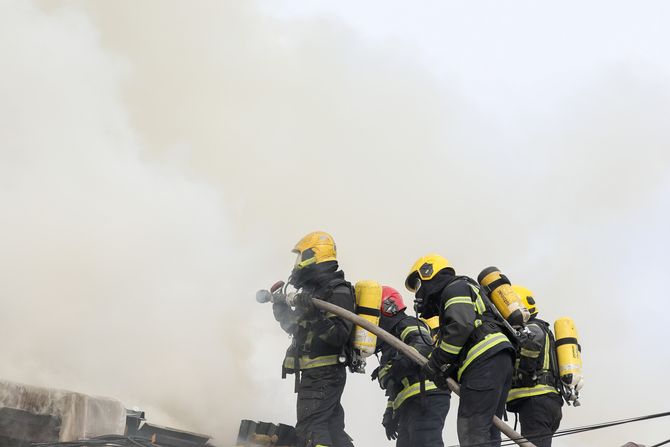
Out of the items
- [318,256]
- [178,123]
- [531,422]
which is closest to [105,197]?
[178,123]

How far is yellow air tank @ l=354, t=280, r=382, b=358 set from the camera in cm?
722

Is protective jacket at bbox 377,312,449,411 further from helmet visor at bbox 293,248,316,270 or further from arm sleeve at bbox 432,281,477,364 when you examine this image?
arm sleeve at bbox 432,281,477,364

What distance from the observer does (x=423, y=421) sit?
749 cm

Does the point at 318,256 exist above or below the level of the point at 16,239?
below

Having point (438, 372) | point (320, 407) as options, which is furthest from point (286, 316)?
point (438, 372)

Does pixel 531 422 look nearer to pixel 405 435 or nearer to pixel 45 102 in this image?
pixel 405 435

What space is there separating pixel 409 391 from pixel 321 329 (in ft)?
3.10

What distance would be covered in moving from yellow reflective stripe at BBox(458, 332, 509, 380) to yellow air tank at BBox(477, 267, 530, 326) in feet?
2.23

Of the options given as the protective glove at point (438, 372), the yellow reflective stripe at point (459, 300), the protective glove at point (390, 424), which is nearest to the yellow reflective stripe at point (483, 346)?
the protective glove at point (438, 372)

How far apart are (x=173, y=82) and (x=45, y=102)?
338 centimetres

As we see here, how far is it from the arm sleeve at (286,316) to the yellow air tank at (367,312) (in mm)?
489

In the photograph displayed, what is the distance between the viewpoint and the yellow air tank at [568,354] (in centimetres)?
732

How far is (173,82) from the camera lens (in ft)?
50.5

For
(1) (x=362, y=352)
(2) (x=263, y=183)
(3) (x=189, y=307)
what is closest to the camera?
(1) (x=362, y=352)
